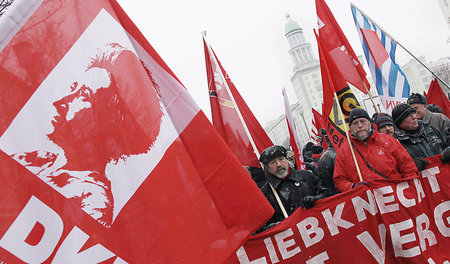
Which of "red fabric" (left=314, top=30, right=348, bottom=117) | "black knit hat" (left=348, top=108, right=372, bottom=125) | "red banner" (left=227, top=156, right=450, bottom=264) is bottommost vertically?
"red banner" (left=227, top=156, right=450, bottom=264)

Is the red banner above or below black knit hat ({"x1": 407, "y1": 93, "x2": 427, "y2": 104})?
below

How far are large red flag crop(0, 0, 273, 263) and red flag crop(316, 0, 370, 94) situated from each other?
14.0ft

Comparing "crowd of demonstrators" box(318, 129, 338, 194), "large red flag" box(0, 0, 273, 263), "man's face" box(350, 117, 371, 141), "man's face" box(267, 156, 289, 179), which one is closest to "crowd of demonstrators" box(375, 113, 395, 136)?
"crowd of demonstrators" box(318, 129, 338, 194)

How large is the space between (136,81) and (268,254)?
6.33 ft

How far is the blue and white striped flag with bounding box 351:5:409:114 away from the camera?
6188mm

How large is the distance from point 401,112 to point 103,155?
3611 mm

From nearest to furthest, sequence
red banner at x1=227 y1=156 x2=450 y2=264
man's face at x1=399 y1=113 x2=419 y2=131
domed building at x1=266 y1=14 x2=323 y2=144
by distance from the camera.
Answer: red banner at x1=227 y1=156 x2=450 y2=264 → man's face at x1=399 y1=113 x2=419 y2=131 → domed building at x1=266 y1=14 x2=323 y2=144

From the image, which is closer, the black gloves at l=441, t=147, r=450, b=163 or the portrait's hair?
the portrait's hair

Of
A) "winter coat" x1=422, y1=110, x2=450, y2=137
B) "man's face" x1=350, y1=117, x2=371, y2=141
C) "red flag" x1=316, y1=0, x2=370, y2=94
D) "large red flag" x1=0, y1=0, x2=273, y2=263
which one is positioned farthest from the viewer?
"red flag" x1=316, y1=0, x2=370, y2=94

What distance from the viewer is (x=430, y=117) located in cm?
504

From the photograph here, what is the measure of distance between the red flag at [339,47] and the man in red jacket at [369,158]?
2267mm

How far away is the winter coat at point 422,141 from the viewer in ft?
13.7

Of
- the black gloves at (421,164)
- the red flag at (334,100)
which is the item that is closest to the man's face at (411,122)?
the red flag at (334,100)

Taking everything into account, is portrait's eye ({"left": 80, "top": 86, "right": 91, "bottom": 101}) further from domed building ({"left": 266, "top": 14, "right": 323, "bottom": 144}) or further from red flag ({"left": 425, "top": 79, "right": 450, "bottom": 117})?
domed building ({"left": 266, "top": 14, "right": 323, "bottom": 144})
